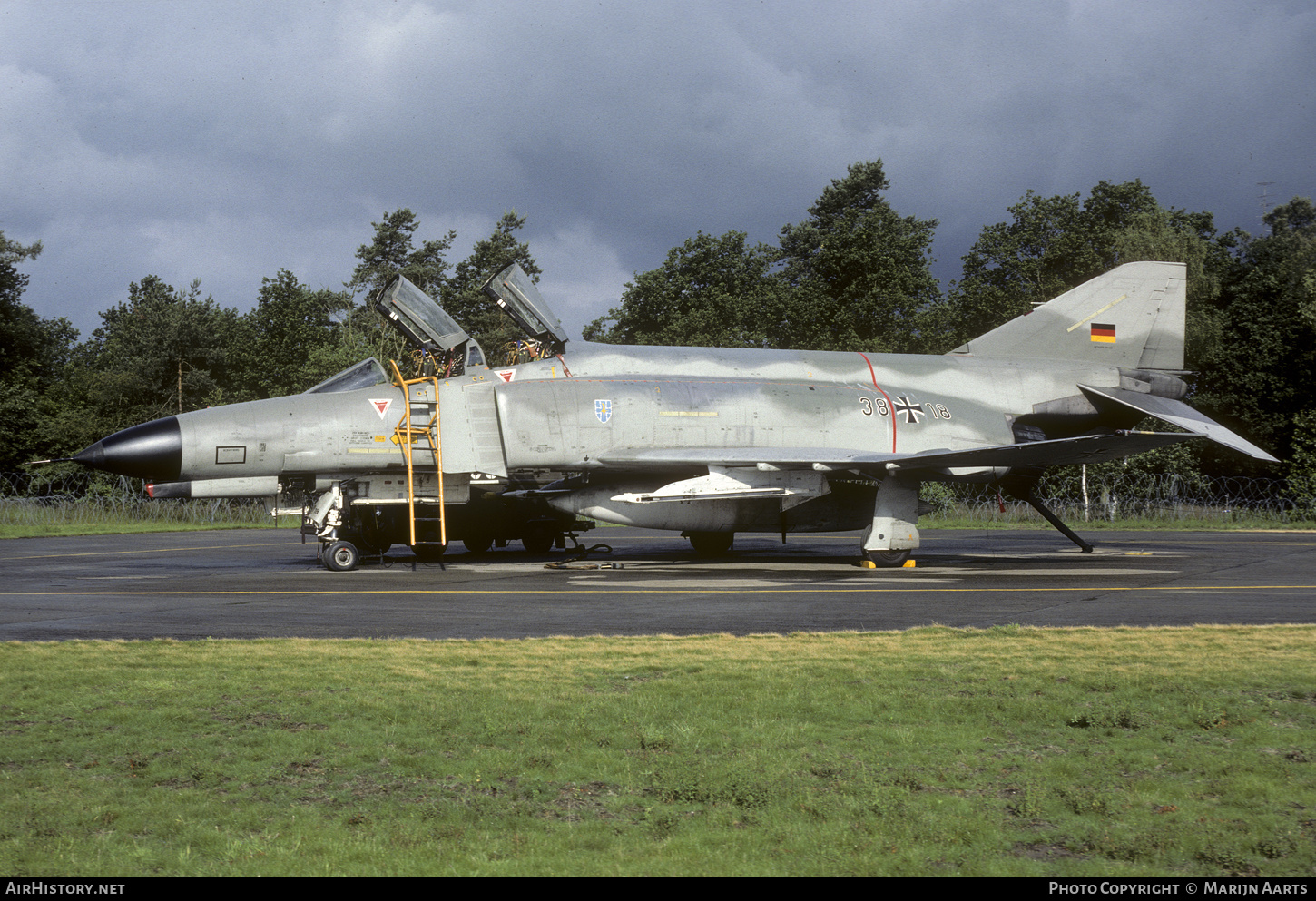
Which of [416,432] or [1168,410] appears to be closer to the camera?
[416,432]

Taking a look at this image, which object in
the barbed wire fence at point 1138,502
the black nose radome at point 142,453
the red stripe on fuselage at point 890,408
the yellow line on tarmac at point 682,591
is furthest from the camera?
the barbed wire fence at point 1138,502

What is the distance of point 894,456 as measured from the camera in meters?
15.9

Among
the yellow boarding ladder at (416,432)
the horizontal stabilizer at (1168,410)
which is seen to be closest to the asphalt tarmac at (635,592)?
the yellow boarding ladder at (416,432)

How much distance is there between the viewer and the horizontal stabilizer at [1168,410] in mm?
17145

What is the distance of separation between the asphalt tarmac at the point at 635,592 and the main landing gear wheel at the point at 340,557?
0.32m

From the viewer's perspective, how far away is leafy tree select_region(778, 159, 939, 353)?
5294cm

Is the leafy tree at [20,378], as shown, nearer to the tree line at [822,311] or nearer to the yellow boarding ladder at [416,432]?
the tree line at [822,311]

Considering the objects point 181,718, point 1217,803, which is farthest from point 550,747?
point 1217,803

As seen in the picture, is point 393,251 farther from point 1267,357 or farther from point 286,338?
point 1267,357

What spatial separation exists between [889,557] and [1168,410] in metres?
6.77

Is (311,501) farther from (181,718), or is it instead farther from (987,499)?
(987,499)

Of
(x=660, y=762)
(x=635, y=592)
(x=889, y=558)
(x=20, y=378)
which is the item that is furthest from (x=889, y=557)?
(x=20, y=378)

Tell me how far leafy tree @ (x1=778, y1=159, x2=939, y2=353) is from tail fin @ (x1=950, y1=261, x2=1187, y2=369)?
1163 inches

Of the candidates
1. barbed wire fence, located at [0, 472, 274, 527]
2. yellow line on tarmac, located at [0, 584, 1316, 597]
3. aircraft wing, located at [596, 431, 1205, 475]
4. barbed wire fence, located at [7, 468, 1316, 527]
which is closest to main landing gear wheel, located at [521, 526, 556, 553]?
aircraft wing, located at [596, 431, 1205, 475]
